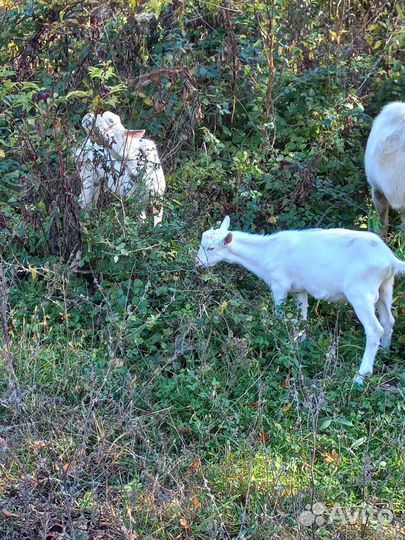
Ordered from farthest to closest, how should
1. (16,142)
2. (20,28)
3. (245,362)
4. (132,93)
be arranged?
1. (20,28)
2. (132,93)
3. (16,142)
4. (245,362)

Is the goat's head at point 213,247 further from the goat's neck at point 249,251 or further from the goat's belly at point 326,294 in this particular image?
the goat's belly at point 326,294

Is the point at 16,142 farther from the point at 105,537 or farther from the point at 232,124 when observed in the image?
the point at 105,537

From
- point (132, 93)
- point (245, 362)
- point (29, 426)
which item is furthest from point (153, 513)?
point (132, 93)

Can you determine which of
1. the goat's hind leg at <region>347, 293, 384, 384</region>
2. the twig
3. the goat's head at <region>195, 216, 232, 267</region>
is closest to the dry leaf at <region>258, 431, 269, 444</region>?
the goat's hind leg at <region>347, 293, 384, 384</region>

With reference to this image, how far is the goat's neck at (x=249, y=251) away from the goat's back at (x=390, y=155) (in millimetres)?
1557

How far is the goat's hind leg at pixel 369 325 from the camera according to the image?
5.82 meters

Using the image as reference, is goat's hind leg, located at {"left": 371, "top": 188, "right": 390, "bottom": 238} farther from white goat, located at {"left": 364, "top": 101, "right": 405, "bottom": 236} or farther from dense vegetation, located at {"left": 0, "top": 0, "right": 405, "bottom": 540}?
dense vegetation, located at {"left": 0, "top": 0, "right": 405, "bottom": 540}

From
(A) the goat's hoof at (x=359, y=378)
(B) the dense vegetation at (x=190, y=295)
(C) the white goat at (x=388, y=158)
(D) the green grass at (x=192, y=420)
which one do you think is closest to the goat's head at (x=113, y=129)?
(B) the dense vegetation at (x=190, y=295)

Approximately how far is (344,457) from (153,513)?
3.80 ft

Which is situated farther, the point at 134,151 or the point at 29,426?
the point at 134,151

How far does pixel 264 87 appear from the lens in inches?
331

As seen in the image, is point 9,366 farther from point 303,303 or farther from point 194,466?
point 303,303

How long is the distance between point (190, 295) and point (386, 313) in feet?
4.53

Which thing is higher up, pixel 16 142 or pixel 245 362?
pixel 16 142
